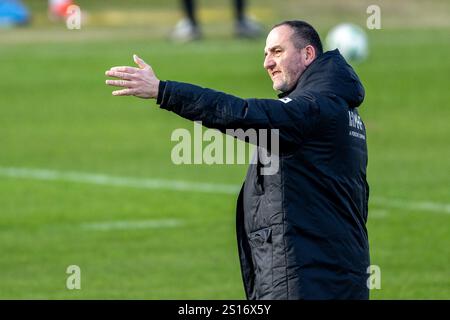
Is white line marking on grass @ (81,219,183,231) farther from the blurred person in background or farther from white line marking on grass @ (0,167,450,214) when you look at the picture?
the blurred person in background

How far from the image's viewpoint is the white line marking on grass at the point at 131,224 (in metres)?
17.1

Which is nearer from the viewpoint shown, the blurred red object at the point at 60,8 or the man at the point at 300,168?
the man at the point at 300,168

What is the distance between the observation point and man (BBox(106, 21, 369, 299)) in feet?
25.2

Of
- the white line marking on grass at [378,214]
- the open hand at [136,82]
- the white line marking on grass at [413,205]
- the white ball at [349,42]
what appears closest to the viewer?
the open hand at [136,82]

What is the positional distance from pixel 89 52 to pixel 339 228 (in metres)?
26.6

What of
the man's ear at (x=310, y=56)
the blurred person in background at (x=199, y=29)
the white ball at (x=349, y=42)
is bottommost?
the man's ear at (x=310, y=56)

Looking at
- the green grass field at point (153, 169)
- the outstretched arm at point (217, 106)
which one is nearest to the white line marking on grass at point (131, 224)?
the green grass field at point (153, 169)

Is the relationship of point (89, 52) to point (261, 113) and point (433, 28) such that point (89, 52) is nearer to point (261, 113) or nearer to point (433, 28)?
point (433, 28)

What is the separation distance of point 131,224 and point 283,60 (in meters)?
9.49

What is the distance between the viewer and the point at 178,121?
2662 centimetres

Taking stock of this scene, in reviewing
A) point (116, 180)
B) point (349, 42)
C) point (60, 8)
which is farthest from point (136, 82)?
point (60, 8)

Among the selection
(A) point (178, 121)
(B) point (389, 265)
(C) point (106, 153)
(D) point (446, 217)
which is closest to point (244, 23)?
(A) point (178, 121)

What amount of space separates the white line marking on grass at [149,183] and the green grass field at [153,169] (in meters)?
0.09

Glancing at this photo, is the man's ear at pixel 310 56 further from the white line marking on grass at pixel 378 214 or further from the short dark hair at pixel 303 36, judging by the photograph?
the white line marking on grass at pixel 378 214
